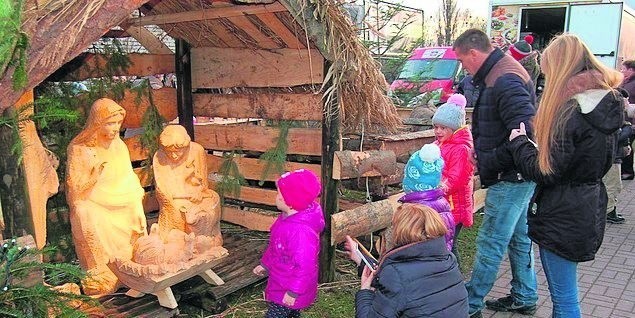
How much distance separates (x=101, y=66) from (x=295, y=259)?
8.87ft

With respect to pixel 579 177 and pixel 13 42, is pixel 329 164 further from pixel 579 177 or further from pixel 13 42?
pixel 13 42

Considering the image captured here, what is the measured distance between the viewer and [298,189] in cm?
343

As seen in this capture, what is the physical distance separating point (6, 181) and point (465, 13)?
83.5ft

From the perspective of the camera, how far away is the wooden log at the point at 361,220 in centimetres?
450

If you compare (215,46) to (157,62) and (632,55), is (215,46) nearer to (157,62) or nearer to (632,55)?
(157,62)

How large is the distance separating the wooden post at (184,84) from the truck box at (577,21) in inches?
359

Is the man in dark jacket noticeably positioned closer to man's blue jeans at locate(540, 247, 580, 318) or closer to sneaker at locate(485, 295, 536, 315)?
sneaker at locate(485, 295, 536, 315)

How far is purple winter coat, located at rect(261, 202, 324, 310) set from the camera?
3369 mm

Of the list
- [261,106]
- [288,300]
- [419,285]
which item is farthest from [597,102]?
[261,106]

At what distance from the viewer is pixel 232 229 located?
229 inches

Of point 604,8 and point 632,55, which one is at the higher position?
point 604,8

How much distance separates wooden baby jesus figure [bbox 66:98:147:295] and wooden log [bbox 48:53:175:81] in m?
0.99

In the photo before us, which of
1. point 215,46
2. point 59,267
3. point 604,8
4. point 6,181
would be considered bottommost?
point 59,267

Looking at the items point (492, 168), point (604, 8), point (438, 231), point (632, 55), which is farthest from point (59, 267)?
point (632, 55)
